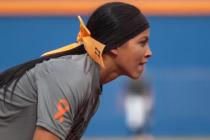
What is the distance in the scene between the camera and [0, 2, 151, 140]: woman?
2854mm

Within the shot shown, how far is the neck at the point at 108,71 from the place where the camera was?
3.11 meters

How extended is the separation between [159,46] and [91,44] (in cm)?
599

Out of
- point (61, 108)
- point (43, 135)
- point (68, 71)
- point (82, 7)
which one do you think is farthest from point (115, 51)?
point (82, 7)

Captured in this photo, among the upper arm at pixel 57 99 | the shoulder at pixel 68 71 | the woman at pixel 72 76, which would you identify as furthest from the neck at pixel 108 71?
the upper arm at pixel 57 99

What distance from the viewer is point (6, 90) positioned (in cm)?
A: 295

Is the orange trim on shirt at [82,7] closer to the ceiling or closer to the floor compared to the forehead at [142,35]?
closer to the ceiling

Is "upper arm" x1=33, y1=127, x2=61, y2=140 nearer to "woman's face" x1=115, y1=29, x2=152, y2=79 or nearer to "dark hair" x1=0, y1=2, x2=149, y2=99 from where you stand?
"dark hair" x1=0, y1=2, x2=149, y2=99

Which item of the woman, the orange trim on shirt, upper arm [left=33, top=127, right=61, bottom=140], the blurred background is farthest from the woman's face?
the orange trim on shirt

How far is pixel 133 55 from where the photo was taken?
10.3 ft

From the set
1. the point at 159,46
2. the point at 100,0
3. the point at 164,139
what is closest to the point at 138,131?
the point at 164,139

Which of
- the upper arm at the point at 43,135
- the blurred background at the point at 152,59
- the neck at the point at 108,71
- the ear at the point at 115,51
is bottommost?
the upper arm at the point at 43,135

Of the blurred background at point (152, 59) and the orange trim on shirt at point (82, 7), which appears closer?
the blurred background at point (152, 59)

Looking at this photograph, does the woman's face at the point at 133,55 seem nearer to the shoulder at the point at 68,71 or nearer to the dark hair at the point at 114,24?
the dark hair at the point at 114,24

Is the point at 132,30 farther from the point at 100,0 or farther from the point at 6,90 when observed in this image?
the point at 100,0
